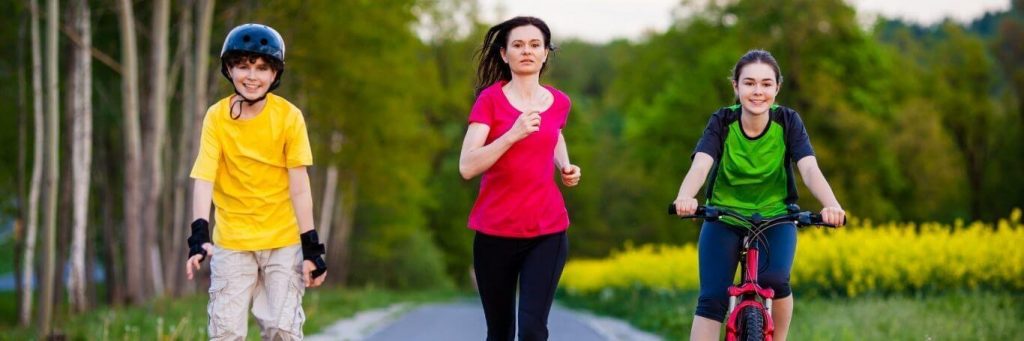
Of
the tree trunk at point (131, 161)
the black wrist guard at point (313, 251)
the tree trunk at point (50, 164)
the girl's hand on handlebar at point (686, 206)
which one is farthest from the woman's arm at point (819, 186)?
the tree trunk at point (131, 161)

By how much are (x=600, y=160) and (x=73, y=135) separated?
57.4 meters

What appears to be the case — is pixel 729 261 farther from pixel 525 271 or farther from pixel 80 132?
pixel 80 132

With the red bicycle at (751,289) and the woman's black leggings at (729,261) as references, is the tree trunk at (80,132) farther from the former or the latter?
the red bicycle at (751,289)

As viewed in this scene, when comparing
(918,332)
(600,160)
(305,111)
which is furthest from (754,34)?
(600,160)

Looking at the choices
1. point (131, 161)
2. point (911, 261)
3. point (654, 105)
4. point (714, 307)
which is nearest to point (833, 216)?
point (714, 307)

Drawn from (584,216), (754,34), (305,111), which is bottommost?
(584,216)

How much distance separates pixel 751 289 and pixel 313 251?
1789 mm

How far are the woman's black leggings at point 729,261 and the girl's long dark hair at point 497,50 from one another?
1.06m

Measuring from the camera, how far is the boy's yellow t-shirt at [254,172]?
5.92m

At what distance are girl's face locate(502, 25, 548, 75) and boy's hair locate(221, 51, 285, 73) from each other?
0.97m

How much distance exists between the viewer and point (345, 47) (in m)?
27.8

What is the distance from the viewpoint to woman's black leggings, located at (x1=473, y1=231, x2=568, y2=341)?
5.96m

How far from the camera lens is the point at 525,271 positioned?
5984 mm

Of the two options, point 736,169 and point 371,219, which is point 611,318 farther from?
point 371,219
